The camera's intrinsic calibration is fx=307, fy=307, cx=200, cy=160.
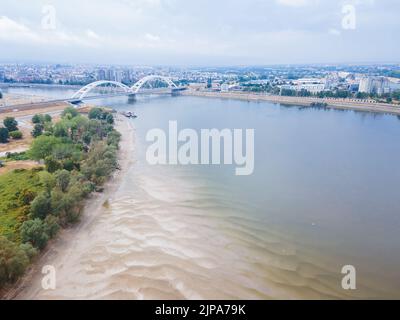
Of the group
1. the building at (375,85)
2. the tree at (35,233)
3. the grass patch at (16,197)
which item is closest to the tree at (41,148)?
the grass patch at (16,197)

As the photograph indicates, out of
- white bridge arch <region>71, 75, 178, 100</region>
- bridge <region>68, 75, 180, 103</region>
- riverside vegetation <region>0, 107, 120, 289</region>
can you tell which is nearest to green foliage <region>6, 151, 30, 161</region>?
riverside vegetation <region>0, 107, 120, 289</region>

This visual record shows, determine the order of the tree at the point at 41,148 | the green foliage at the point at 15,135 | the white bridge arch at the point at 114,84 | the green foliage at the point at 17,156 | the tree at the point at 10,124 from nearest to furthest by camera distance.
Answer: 1. the tree at the point at 41,148
2. the green foliage at the point at 17,156
3. the green foliage at the point at 15,135
4. the tree at the point at 10,124
5. the white bridge arch at the point at 114,84

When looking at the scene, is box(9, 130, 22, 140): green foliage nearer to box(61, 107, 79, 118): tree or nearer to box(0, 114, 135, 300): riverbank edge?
box(61, 107, 79, 118): tree

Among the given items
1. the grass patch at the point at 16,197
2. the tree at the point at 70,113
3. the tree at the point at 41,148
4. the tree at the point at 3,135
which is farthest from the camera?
the tree at the point at 70,113

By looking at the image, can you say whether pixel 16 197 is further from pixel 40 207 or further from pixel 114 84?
pixel 114 84

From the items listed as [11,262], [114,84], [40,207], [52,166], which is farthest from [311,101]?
[11,262]

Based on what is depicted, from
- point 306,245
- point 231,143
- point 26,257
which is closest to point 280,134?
point 231,143

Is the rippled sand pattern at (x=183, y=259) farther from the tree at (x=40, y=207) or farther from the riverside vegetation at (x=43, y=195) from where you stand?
the tree at (x=40, y=207)
